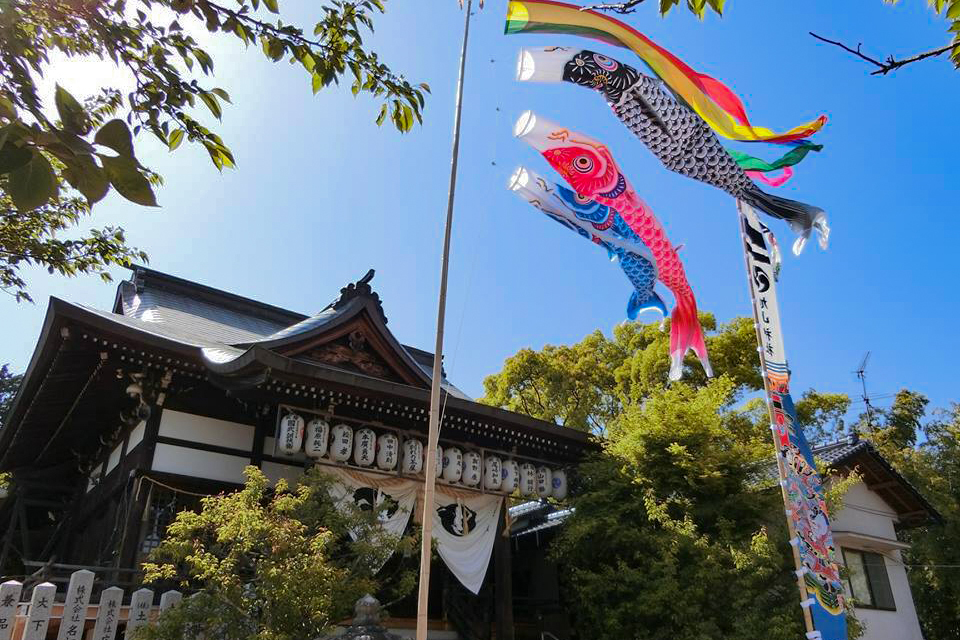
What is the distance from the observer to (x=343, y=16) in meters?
4.05

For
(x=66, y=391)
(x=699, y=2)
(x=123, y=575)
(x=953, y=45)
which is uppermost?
(x=66, y=391)

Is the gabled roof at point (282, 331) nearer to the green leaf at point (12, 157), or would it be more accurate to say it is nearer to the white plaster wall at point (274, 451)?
the white plaster wall at point (274, 451)

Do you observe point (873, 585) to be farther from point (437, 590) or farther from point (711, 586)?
point (437, 590)

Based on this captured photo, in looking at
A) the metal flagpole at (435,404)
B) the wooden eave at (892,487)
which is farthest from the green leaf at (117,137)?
the wooden eave at (892,487)

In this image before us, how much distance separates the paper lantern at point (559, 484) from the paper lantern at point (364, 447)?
3.66 metres

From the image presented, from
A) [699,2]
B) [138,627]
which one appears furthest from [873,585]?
[699,2]

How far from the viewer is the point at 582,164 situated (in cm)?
1259

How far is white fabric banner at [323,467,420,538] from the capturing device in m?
10.3

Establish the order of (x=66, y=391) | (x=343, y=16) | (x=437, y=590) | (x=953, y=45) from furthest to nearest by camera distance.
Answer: (x=437, y=590) → (x=66, y=391) → (x=343, y=16) → (x=953, y=45)

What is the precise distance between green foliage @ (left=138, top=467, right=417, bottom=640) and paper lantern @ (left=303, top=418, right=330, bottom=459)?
7.34 ft

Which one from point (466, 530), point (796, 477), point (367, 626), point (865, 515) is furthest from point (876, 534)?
point (367, 626)

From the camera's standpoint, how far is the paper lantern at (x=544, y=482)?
12114 millimetres

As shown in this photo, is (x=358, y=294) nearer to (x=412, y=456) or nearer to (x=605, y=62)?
(x=412, y=456)

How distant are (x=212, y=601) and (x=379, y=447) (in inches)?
172
